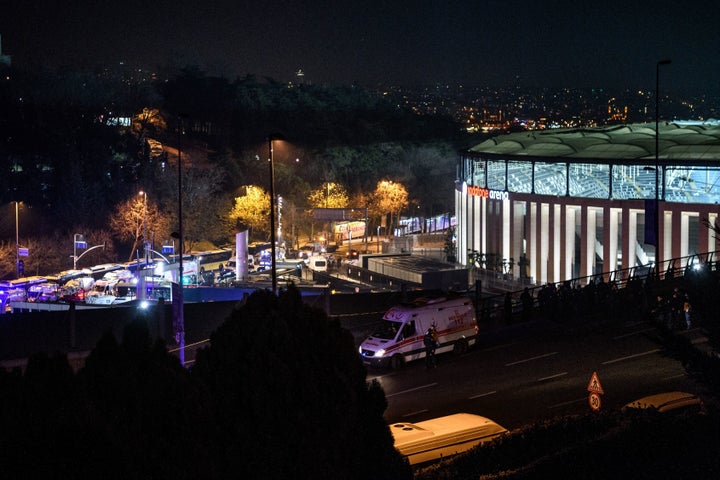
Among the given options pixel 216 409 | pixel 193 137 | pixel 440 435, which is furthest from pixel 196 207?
pixel 216 409

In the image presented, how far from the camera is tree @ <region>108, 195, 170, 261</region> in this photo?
62.4 m

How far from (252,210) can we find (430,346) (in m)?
51.5

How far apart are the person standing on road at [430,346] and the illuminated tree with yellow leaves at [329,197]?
56748mm

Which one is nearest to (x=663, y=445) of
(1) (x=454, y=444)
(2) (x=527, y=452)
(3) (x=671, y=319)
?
(2) (x=527, y=452)

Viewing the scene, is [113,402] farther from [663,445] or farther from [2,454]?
[663,445]

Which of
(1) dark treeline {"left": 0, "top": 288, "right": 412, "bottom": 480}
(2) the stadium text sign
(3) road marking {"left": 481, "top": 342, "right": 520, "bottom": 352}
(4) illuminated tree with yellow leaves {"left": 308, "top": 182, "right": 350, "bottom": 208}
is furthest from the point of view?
(4) illuminated tree with yellow leaves {"left": 308, "top": 182, "right": 350, "bottom": 208}

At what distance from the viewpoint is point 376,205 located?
80.8m

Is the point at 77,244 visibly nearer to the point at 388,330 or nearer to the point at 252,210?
the point at 252,210

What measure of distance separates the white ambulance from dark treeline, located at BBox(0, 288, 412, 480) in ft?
38.5

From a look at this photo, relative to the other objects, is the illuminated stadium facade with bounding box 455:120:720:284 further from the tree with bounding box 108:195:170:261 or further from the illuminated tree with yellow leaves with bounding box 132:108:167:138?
the illuminated tree with yellow leaves with bounding box 132:108:167:138

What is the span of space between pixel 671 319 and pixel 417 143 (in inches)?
3184

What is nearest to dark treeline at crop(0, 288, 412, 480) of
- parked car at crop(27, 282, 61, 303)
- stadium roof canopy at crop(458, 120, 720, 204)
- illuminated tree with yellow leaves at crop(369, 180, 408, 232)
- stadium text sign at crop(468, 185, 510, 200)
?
stadium roof canopy at crop(458, 120, 720, 204)

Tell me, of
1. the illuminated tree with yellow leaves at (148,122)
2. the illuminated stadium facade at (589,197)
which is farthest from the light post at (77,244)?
the illuminated tree with yellow leaves at (148,122)

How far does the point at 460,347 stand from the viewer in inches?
837
